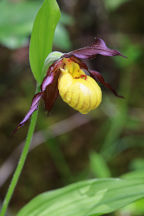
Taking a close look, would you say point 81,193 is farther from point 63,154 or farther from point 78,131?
point 78,131

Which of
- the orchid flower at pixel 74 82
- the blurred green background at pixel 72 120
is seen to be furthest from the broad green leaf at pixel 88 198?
the blurred green background at pixel 72 120

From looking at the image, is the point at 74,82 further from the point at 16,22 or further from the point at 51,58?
the point at 16,22

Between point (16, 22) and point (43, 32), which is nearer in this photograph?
point (43, 32)

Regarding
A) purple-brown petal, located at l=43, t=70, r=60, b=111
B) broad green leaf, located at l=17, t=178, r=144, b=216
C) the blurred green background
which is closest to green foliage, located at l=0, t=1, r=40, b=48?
the blurred green background

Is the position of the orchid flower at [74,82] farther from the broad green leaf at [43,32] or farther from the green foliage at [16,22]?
the green foliage at [16,22]

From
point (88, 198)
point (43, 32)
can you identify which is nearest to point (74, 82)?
point (43, 32)

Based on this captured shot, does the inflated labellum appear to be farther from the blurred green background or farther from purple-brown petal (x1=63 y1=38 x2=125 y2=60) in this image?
the blurred green background
